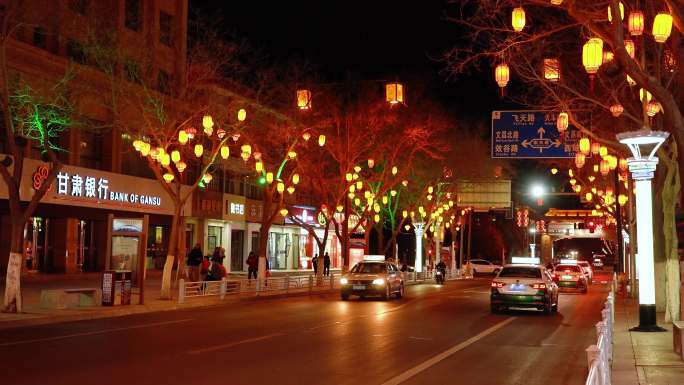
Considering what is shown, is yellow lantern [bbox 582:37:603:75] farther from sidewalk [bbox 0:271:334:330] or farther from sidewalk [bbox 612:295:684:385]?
sidewalk [bbox 0:271:334:330]

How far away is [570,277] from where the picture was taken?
40.6 m

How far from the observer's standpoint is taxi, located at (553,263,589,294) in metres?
40.6

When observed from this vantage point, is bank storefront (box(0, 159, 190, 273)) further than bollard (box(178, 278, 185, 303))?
Yes

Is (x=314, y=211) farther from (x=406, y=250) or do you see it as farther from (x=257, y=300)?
(x=257, y=300)

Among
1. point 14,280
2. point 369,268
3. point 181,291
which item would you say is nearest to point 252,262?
point 369,268

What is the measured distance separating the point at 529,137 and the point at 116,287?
16253 mm

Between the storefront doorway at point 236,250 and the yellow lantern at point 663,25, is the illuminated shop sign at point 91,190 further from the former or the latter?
the yellow lantern at point 663,25

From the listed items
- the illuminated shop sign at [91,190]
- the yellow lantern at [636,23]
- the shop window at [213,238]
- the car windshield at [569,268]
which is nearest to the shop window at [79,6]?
the illuminated shop sign at [91,190]

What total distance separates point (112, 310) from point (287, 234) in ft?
128

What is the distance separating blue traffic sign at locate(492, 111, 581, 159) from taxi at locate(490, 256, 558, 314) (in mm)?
6500

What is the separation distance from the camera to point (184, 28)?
42.8 metres

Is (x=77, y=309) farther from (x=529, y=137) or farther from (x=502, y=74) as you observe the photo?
(x=529, y=137)

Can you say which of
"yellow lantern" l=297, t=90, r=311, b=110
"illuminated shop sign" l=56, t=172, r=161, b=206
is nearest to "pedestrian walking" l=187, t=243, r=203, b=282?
"illuminated shop sign" l=56, t=172, r=161, b=206

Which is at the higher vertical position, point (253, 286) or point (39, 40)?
point (39, 40)
